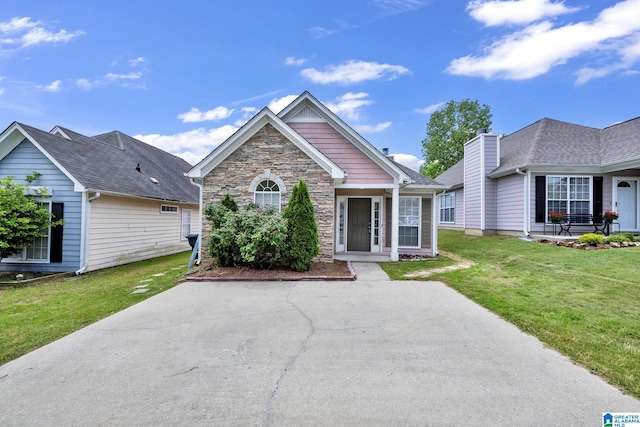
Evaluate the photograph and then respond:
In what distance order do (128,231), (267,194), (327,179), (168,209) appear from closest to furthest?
(327,179) < (267,194) < (128,231) < (168,209)

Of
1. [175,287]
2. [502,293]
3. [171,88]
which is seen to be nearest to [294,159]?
[175,287]

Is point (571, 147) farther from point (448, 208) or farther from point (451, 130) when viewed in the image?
point (451, 130)

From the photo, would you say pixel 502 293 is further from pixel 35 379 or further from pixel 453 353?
pixel 35 379

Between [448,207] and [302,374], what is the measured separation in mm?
21180

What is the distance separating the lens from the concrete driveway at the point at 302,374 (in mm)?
2449

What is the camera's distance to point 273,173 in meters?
9.77

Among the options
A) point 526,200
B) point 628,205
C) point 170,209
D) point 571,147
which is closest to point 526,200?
point 526,200

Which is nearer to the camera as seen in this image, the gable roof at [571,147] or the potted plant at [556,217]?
the potted plant at [556,217]

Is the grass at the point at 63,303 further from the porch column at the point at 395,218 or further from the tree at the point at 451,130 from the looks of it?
the tree at the point at 451,130

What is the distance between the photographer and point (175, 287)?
287 inches

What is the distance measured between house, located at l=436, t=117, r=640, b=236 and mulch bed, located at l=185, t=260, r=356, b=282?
34.6 feet

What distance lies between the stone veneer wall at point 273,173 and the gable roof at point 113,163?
157 inches

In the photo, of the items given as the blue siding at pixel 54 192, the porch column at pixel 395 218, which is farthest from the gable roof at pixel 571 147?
the blue siding at pixel 54 192

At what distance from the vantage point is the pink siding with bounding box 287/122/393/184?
35.4ft
